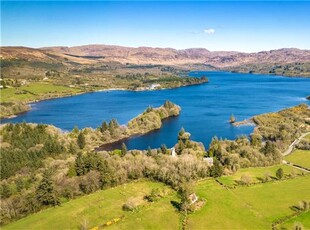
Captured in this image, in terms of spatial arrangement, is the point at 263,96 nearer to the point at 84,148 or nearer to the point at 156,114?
the point at 156,114

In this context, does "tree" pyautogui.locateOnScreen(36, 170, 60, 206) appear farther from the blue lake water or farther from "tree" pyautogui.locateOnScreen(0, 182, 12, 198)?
the blue lake water

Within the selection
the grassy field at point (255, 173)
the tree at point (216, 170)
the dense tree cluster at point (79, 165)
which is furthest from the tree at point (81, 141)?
the grassy field at point (255, 173)

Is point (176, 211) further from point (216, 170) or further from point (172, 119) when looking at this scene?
point (172, 119)

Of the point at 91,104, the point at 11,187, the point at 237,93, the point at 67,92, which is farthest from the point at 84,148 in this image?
the point at 237,93

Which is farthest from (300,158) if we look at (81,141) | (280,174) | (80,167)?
(81,141)

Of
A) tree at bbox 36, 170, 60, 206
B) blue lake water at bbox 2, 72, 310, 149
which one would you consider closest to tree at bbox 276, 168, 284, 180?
blue lake water at bbox 2, 72, 310, 149

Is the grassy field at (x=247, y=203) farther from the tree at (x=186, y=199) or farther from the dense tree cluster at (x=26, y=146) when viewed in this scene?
the dense tree cluster at (x=26, y=146)
